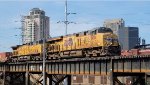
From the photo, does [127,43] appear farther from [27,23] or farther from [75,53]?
[75,53]

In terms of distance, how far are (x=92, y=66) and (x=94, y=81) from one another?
183ft

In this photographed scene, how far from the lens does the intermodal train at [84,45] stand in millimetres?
47456

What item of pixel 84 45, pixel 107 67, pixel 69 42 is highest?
pixel 69 42

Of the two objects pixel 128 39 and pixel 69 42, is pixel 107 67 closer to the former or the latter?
pixel 69 42

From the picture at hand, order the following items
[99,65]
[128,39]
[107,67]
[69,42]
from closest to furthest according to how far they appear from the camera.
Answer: [107,67] < [99,65] < [69,42] < [128,39]

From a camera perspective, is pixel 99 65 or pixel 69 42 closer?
pixel 99 65

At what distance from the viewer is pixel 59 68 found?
164 feet

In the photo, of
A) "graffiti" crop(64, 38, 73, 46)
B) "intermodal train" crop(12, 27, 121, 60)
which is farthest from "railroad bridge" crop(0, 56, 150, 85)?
"graffiti" crop(64, 38, 73, 46)

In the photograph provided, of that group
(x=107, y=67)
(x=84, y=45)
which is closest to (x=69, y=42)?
(x=84, y=45)

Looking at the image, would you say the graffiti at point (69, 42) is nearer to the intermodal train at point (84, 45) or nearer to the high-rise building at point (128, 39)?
the intermodal train at point (84, 45)

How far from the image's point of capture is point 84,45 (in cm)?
5128

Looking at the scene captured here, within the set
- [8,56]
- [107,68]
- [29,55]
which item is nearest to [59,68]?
[107,68]

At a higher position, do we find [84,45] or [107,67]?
[84,45]

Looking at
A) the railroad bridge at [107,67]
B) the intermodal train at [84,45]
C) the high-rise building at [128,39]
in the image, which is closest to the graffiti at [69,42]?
the intermodal train at [84,45]
